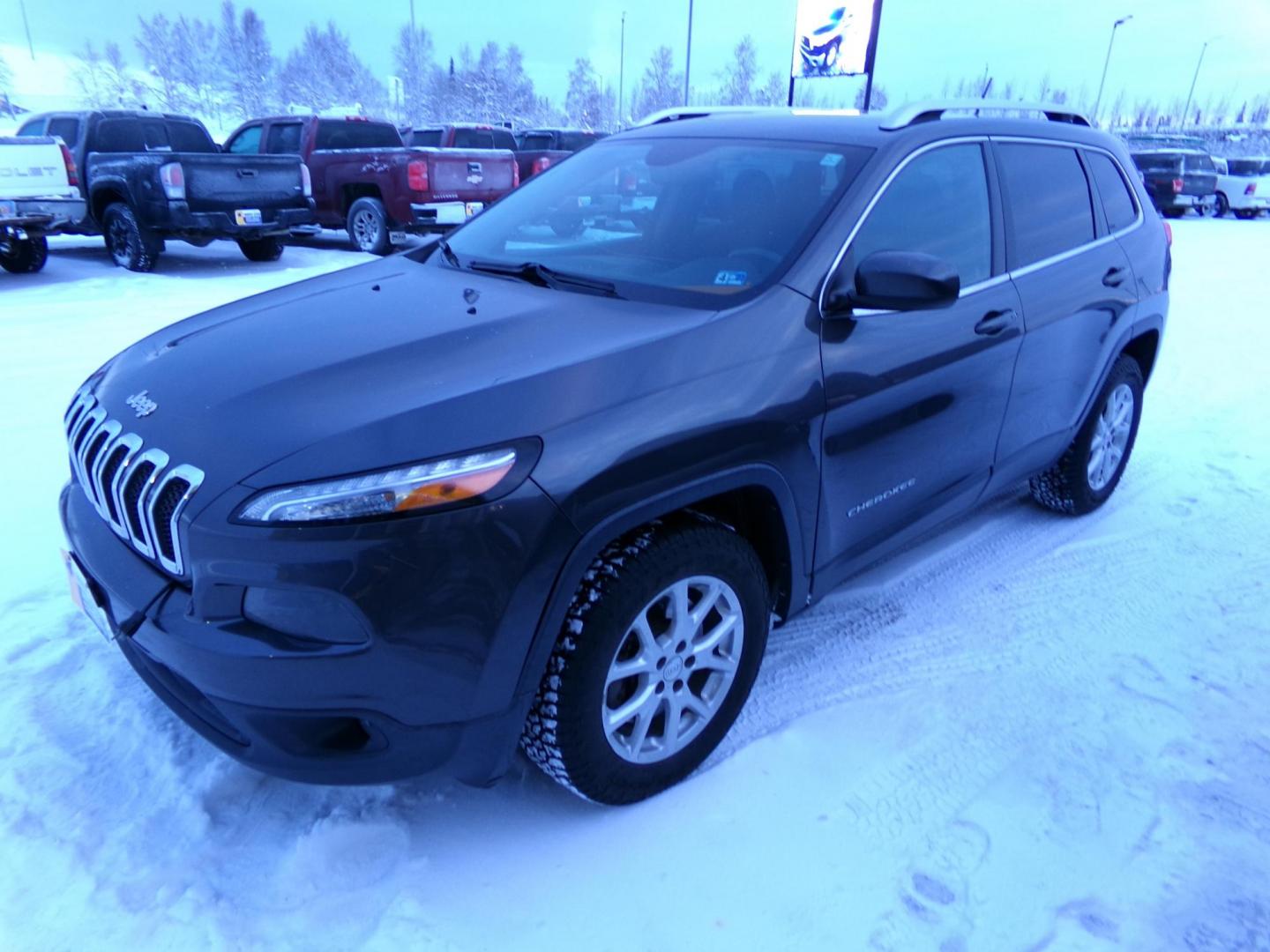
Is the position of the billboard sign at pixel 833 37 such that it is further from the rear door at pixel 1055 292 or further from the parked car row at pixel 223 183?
the rear door at pixel 1055 292

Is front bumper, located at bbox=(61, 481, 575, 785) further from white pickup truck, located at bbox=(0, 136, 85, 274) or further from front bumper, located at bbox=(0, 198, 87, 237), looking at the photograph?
white pickup truck, located at bbox=(0, 136, 85, 274)

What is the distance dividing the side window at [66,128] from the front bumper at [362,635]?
454 inches

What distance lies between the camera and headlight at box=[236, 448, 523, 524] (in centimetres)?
181

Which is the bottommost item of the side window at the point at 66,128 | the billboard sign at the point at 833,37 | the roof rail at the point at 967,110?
the side window at the point at 66,128

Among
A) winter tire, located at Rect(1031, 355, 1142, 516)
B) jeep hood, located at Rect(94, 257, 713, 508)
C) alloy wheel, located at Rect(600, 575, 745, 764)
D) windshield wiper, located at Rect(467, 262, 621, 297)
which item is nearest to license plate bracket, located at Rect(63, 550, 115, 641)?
jeep hood, located at Rect(94, 257, 713, 508)

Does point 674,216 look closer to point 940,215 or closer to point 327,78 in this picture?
point 940,215

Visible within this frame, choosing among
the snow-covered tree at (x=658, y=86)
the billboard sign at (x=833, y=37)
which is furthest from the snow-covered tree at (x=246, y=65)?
the billboard sign at (x=833, y=37)

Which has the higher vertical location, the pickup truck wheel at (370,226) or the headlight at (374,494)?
the headlight at (374,494)

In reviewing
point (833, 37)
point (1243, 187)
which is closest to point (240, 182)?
point (833, 37)

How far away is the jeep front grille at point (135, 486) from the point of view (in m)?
1.94

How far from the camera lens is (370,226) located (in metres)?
11.5

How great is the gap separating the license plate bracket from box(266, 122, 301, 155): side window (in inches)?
447

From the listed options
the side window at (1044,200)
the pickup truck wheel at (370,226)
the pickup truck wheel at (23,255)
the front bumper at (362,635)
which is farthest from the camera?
the pickup truck wheel at (370,226)

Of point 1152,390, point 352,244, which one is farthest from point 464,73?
point 1152,390
